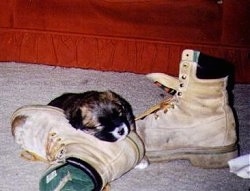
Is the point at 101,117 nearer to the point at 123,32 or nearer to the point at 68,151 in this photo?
the point at 68,151

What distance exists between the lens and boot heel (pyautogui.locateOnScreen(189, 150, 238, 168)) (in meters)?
1.21

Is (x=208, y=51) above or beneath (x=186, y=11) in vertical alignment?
beneath

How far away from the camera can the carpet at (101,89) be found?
1177 millimetres

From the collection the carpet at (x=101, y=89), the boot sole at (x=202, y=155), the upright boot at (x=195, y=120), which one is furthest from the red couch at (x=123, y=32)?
the boot sole at (x=202, y=155)

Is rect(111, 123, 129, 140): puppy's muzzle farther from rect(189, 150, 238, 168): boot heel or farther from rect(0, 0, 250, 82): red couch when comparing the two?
rect(0, 0, 250, 82): red couch

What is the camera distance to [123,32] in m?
1.71

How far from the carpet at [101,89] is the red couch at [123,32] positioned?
0.06 meters

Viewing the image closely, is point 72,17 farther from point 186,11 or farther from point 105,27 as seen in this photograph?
point 186,11

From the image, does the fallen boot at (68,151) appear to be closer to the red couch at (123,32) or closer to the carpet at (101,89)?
the carpet at (101,89)

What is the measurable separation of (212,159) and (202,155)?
30 mm

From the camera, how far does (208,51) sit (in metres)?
1.69

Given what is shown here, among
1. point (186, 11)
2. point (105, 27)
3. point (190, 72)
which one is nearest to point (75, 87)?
point (105, 27)

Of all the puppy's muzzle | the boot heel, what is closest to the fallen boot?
the puppy's muzzle

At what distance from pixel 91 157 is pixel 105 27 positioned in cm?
77
